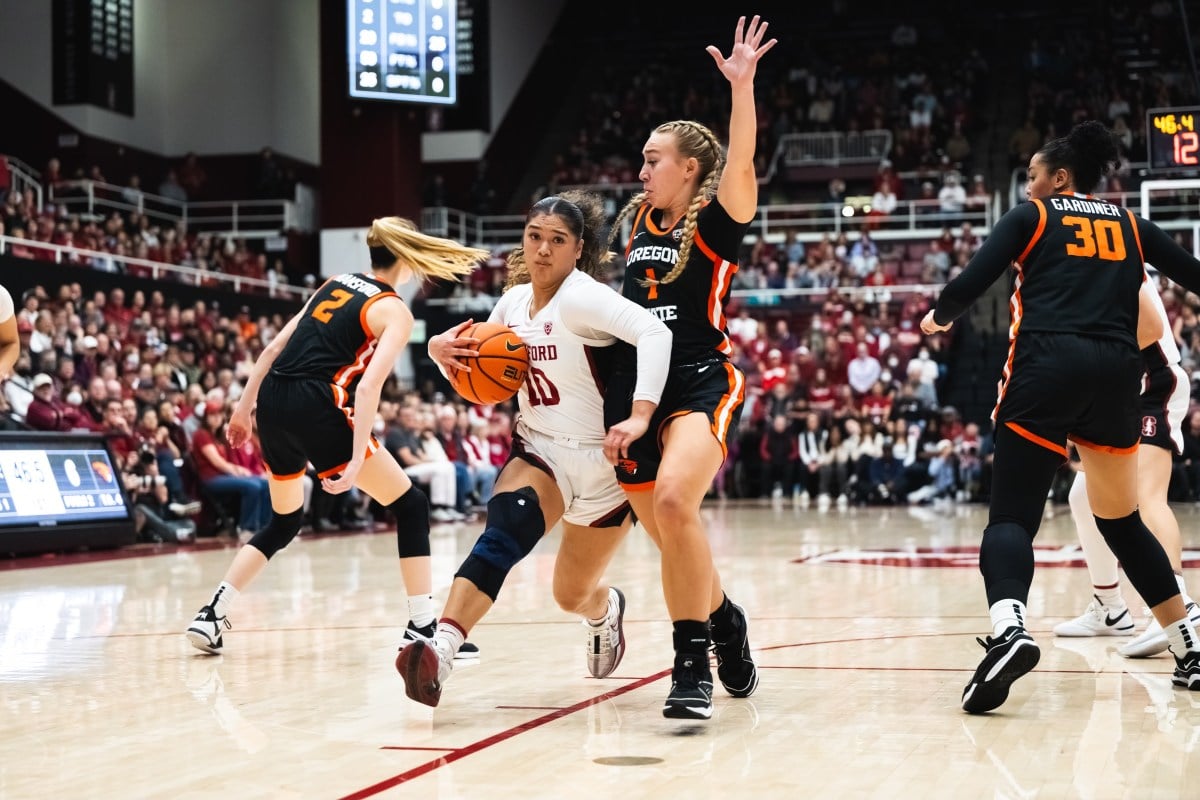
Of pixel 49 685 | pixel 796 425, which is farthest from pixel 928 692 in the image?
pixel 796 425

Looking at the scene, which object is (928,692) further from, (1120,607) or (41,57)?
(41,57)

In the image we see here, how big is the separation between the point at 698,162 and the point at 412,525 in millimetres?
2070

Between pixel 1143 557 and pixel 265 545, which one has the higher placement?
pixel 1143 557

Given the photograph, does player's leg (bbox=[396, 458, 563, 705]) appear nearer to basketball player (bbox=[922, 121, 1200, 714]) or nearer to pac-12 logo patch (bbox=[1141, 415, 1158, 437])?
basketball player (bbox=[922, 121, 1200, 714])

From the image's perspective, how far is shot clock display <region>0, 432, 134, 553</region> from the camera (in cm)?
1114

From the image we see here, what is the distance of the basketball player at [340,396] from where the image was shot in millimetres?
5922

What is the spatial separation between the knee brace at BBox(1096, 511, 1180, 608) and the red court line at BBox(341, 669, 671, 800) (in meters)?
1.63

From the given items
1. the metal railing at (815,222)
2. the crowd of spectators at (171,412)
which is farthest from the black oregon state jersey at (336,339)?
the metal railing at (815,222)

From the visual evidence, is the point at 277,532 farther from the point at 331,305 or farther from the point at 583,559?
the point at 583,559

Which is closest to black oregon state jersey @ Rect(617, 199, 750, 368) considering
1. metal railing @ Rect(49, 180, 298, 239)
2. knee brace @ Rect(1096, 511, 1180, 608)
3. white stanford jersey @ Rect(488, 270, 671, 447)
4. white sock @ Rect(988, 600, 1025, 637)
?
white stanford jersey @ Rect(488, 270, 671, 447)

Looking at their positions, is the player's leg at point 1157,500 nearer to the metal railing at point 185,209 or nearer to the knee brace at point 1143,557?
the knee brace at point 1143,557

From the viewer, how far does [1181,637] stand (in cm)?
496

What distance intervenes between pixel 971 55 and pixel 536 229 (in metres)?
26.5

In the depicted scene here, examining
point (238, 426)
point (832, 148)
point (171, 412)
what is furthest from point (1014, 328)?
point (832, 148)
